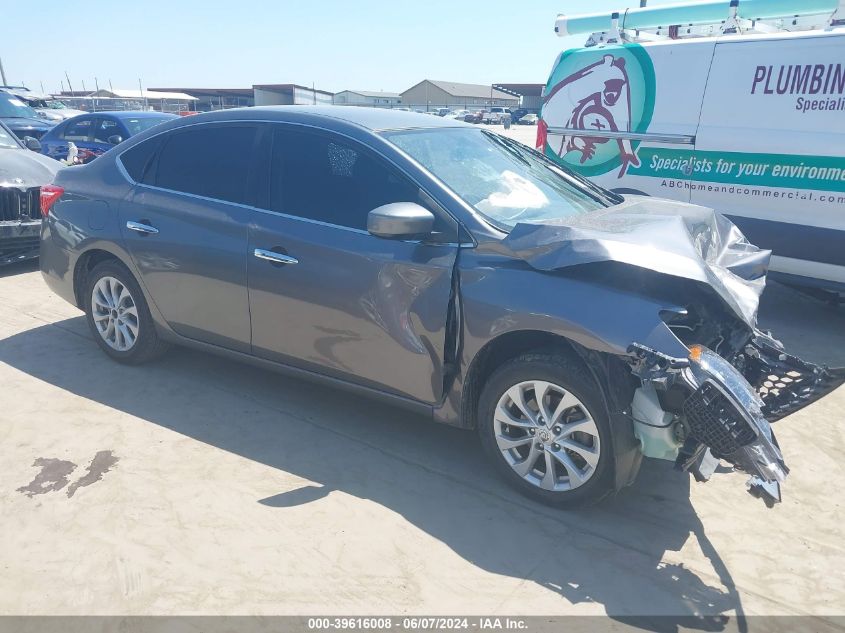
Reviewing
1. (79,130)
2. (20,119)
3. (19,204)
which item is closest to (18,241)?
(19,204)

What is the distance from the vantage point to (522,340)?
10.9ft

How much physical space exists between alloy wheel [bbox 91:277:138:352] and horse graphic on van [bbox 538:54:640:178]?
458 cm

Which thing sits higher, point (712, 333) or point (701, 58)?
point (701, 58)

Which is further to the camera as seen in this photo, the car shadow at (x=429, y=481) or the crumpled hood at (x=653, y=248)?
the crumpled hood at (x=653, y=248)

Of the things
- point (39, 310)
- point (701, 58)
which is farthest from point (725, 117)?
point (39, 310)

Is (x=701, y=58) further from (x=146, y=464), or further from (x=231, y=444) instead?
(x=146, y=464)

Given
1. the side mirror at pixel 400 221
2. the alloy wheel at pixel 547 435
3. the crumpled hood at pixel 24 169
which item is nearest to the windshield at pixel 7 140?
the crumpled hood at pixel 24 169

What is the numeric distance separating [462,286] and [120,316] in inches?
104

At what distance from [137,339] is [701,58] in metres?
5.14

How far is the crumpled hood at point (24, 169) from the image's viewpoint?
23.6 ft

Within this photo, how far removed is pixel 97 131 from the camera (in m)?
12.2

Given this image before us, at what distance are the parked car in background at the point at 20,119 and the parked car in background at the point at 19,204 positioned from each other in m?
8.39

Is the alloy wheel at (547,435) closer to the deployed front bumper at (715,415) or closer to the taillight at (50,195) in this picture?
the deployed front bumper at (715,415)

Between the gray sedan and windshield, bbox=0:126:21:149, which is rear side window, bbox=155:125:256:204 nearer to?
the gray sedan
